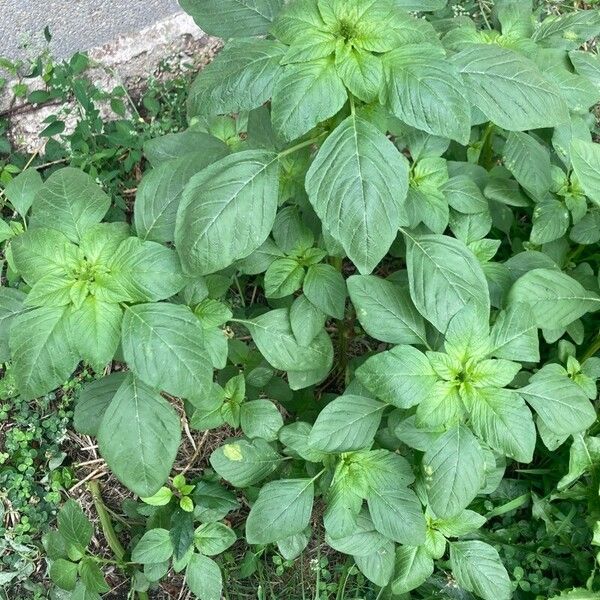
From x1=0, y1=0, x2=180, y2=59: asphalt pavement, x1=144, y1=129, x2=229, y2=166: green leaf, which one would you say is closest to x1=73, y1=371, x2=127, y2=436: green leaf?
x1=144, y1=129, x2=229, y2=166: green leaf

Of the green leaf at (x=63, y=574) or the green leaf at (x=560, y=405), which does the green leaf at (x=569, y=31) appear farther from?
the green leaf at (x=63, y=574)

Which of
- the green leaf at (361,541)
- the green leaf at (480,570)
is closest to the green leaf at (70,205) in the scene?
the green leaf at (361,541)

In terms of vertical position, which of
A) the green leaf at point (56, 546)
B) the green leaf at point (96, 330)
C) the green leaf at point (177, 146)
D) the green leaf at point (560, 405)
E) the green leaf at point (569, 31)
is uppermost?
the green leaf at point (177, 146)

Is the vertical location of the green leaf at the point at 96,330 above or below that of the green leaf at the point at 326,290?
above

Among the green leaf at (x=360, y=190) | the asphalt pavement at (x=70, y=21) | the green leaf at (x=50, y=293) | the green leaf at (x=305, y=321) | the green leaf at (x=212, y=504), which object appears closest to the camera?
the green leaf at (x=360, y=190)

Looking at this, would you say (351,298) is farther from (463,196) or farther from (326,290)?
(463,196)

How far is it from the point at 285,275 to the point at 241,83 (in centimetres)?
56

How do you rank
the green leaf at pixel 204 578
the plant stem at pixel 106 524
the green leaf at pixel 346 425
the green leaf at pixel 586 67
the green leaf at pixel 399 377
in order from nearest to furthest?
the green leaf at pixel 399 377 → the green leaf at pixel 346 425 → the green leaf at pixel 586 67 → the green leaf at pixel 204 578 → the plant stem at pixel 106 524

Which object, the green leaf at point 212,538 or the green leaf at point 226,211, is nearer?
the green leaf at point 226,211

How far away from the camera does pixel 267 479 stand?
2068 millimetres

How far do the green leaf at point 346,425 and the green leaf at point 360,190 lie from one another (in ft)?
1.63

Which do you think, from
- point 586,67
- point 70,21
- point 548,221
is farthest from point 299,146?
point 70,21

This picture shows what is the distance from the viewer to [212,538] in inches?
80.5

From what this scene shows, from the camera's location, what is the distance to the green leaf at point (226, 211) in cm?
137
